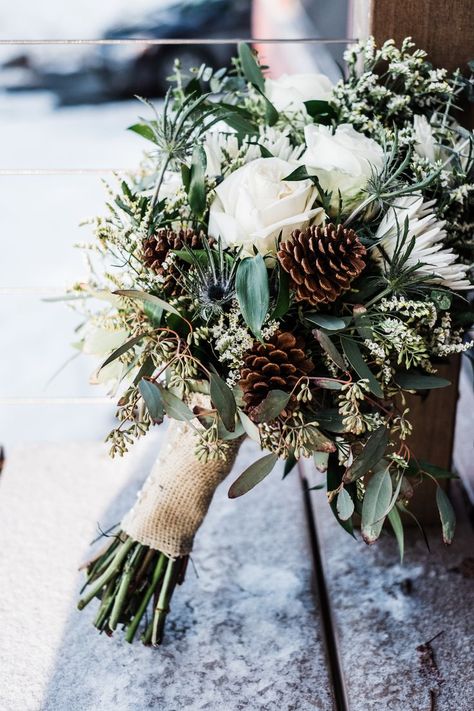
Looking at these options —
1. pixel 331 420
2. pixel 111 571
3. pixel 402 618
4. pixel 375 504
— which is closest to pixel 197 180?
pixel 331 420

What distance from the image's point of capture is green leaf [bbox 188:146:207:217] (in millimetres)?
870

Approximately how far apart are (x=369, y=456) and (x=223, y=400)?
17cm

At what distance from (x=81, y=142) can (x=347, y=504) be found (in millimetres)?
4831

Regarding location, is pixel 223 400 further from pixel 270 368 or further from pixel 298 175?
pixel 298 175

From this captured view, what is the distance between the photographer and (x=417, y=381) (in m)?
0.90

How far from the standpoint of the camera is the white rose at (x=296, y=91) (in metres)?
1.03

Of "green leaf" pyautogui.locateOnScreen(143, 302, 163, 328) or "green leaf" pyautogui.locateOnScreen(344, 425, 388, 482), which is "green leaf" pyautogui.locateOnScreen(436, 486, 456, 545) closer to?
"green leaf" pyautogui.locateOnScreen(344, 425, 388, 482)

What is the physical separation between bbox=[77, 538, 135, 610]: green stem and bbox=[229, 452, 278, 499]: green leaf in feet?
0.90

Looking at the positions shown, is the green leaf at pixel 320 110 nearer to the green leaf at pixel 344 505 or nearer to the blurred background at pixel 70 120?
the green leaf at pixel 344 505

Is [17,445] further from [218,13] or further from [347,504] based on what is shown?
[218,13]

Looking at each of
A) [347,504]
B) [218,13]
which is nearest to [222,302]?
[347,504]

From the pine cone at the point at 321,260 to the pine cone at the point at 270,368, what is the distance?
57 mm

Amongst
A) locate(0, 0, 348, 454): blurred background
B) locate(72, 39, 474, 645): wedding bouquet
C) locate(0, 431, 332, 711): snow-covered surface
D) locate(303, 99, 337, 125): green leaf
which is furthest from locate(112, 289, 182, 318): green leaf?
locate(0, 0, 348, 454): blurred background

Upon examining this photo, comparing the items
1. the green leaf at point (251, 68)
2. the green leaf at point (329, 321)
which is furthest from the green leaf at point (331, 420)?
the green leaf at point (251, 68)
